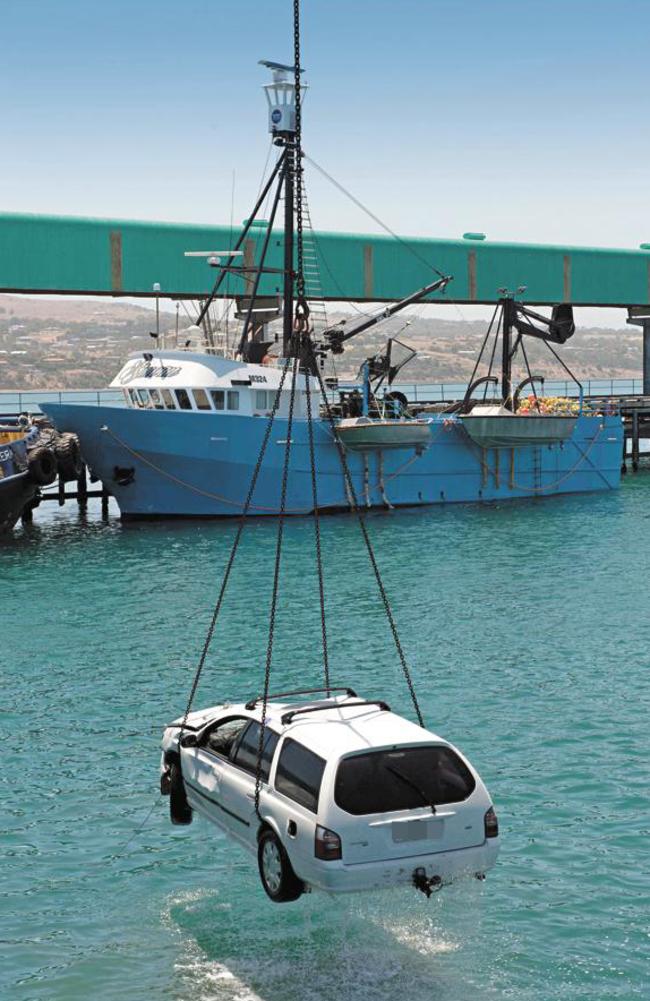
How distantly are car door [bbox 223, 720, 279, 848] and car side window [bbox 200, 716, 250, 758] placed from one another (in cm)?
26

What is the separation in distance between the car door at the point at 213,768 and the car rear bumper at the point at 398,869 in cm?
205

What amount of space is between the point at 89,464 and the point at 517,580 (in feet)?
63.6

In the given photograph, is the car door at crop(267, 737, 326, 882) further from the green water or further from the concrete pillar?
the concrete pillar

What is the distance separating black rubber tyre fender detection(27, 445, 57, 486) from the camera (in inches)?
1818

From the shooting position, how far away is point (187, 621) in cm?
3181

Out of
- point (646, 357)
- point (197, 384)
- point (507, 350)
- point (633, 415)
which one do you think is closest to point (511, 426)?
point (507, 350)

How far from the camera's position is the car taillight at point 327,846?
11.7 metres

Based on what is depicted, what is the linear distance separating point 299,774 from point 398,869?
1.34 m

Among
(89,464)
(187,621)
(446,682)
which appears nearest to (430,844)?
(446,682)

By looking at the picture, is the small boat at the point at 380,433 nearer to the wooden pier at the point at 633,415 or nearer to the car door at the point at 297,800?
the wooden pier at the point at 633,415

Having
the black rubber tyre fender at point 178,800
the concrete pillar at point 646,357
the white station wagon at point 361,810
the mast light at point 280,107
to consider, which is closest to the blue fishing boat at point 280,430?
the mast light at point 280,107

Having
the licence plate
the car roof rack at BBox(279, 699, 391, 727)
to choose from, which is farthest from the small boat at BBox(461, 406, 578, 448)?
the licence plate

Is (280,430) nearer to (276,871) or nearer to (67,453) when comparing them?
(67,453)

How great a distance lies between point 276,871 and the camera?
1260cm
